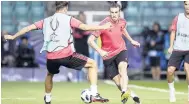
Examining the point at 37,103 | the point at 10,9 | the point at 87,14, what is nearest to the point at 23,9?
the point at 10,9

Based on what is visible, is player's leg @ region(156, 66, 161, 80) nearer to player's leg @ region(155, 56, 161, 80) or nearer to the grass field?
player's leg @ region(155, 56, 161, 80)

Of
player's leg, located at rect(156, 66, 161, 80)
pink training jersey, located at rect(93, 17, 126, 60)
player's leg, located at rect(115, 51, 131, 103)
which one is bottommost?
player's leg, located at rect(156, 66, 161, 80)

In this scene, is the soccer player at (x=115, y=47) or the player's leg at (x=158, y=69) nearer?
the soccer player at (x=115, y=47)

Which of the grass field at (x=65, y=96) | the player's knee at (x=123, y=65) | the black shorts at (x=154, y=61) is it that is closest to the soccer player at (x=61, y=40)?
the player's knee at (x=123, y=65)

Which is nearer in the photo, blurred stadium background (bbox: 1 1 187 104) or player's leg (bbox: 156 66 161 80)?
blurred stadium background (bbox: 1 1 187 104)

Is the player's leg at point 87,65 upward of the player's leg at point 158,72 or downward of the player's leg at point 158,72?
upward

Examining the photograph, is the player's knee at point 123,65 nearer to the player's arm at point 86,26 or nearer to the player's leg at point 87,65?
the player's leg at point 87,65

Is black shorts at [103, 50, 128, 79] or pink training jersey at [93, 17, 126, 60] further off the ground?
pink training jersey at [93, 17, 126, 60]

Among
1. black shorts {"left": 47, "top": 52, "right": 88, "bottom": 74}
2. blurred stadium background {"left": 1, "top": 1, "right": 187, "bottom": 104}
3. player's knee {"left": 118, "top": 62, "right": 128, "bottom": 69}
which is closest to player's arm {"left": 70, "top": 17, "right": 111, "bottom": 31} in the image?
black shorts {"left": 47, "top": 52, "right": 88, "bottom": 74}

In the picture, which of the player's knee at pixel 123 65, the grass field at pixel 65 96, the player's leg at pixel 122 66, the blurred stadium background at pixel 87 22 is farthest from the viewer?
the blurred stadium background at pixel 87 22

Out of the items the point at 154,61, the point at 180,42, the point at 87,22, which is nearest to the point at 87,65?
the point at 180,42

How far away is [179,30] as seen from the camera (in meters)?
14.3

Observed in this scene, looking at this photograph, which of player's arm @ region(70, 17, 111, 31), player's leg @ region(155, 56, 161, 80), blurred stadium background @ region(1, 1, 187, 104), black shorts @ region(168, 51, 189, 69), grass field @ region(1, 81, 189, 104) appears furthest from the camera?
player's leg @ region(155, 56, 161, 80)

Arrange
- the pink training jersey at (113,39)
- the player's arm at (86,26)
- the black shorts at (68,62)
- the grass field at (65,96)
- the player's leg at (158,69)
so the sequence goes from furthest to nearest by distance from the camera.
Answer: the player's leg at (158,69)
the grass field at (65,96)
the pink training jersey at (113,39)
the black shorts at (68,62)
the player's arm at (86,26)
